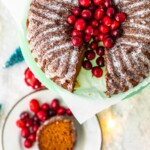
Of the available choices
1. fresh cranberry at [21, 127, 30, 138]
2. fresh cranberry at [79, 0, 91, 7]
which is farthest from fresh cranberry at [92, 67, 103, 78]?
fresh cranberry at [21, 127, 30, 138]

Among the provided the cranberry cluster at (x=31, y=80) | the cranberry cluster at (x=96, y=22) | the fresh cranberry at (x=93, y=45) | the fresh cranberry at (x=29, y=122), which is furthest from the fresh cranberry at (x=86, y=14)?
the fresh cranberry at (x=29, y=122)

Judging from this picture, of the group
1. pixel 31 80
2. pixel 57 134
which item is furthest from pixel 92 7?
pixel 57 134

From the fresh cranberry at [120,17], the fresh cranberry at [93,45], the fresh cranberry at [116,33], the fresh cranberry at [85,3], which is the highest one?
the fresh cranberry at [85,3]

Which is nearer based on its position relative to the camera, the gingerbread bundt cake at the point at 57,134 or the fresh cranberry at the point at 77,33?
the fresh cranberry at the point at 77,33

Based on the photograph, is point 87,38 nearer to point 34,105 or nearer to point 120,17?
point 120,17

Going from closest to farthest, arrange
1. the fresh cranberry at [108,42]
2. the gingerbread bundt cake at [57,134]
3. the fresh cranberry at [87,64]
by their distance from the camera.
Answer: the fresh cranberry at [108,42]
the fresh cranberry at [87,64]
the gingerbread bundt cake at [57,134]

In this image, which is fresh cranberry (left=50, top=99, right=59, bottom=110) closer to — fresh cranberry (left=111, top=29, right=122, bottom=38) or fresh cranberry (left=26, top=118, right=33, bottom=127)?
fresh cranberry (left=26, top=118, right=33, bottom=127)

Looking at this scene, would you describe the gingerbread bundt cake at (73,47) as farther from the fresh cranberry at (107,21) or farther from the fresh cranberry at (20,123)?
the fresh cranberry at (20,123)
